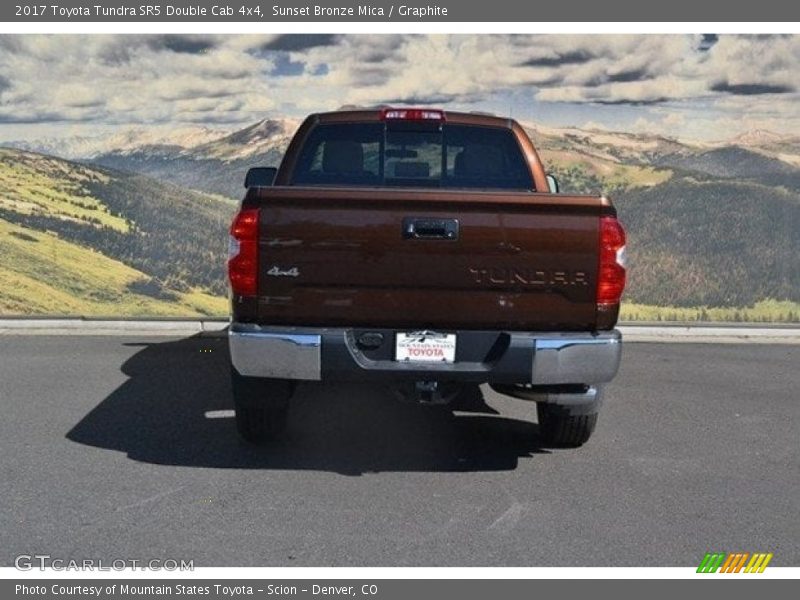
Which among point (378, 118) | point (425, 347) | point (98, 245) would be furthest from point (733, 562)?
point (98, 245)

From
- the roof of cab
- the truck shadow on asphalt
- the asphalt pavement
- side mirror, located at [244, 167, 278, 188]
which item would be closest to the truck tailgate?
the asphalt pavement

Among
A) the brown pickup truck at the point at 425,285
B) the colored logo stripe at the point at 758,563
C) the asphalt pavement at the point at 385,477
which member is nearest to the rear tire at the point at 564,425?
the asphalt pavement at the point at 385,477

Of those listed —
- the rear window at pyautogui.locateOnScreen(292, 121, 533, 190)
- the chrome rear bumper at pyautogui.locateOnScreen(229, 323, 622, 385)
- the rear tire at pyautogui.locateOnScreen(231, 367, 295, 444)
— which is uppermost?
the rear window at pyautogui.locateOnScreen(292, 121, 533, 190)

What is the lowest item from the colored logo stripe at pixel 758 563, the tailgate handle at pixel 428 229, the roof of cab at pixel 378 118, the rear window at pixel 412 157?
the colored logo stripe at pixel 758 563

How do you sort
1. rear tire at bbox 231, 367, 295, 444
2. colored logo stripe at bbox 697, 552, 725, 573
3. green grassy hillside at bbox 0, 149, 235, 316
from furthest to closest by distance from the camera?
green grassy hillside at bbox 0, 149, 235, 316 → rear tire at bbox 231, 367, 295, 444 → colored logo stripe at bbox 697, 552, 725, 573

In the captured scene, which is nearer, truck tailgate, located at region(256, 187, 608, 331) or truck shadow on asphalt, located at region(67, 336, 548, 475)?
truck tailgate, located at region(256, 187, 608, 331)

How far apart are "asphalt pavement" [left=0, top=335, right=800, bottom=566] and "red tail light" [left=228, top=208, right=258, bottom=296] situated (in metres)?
1.11

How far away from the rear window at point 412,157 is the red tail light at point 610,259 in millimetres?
1460

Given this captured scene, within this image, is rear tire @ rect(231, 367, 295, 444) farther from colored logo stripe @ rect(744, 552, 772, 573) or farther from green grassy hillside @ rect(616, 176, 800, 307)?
green grassy hillside @ rect(616, 176, 800, 307)

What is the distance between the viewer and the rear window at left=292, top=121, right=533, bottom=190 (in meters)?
6.72

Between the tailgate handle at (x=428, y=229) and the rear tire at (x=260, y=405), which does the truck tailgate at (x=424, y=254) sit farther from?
the rear tire at (x=260, y=405)

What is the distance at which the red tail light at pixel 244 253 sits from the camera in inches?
207

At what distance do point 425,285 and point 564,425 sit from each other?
1568mm

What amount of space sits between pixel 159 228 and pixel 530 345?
23.0ft
